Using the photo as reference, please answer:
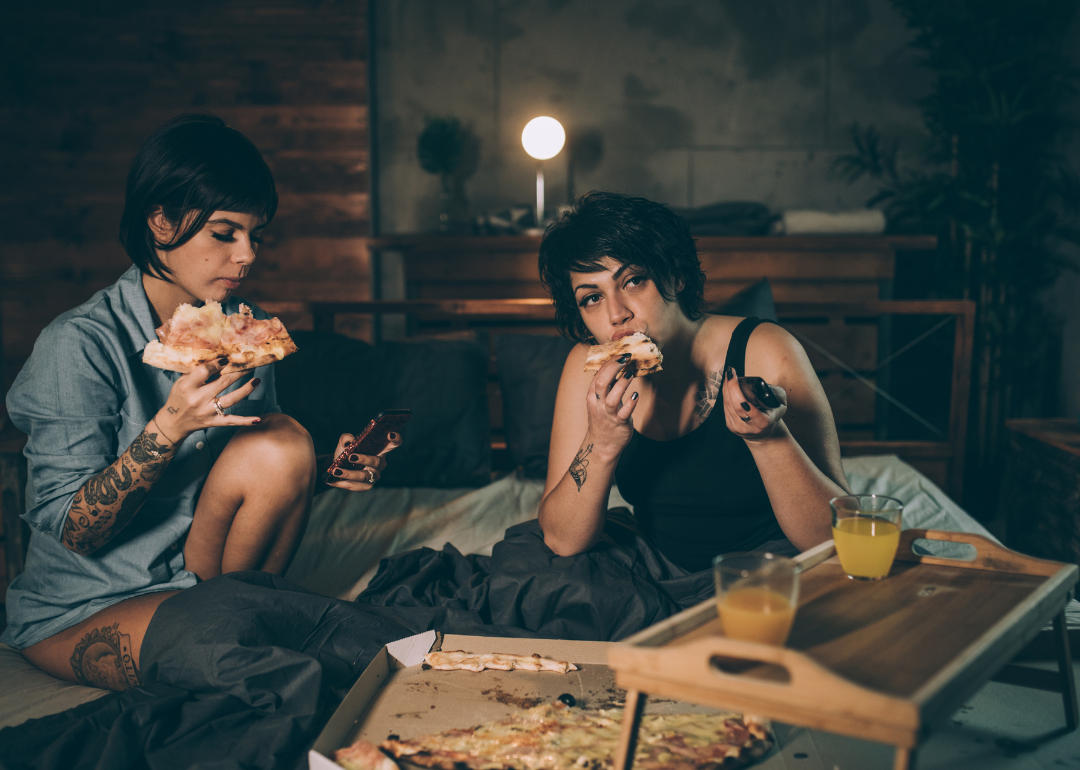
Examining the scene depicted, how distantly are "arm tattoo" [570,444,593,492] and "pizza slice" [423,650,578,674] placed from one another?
339 millimetres

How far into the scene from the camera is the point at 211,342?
4.35ft

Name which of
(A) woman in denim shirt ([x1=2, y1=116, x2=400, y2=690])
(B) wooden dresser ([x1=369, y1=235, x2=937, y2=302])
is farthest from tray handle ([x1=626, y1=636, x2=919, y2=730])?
(B) wooden dresser ([x1=369, y1=235, x2=937, y2=302])

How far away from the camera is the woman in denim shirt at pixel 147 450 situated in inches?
50.1

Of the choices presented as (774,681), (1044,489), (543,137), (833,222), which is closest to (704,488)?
(774,681)

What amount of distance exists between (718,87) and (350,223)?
1.75m

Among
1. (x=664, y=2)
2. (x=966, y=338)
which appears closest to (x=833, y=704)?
(x=966, y=338)

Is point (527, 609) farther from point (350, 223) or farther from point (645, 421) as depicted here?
point (350, 223)

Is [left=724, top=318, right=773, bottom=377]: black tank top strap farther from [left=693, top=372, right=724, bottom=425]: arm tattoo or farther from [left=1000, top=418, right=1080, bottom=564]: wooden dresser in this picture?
[left=1000, top=418, right=1080, bottom=564]: wooden dresser

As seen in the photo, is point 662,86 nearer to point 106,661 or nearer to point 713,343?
point 713,343

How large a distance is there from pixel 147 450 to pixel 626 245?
0.92 meters

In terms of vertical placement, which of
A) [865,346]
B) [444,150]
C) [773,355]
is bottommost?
[865,346]

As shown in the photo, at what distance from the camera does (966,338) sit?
273cm

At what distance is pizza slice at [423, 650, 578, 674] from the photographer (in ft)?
4.08

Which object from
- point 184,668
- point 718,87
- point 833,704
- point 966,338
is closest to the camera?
point 833,704
